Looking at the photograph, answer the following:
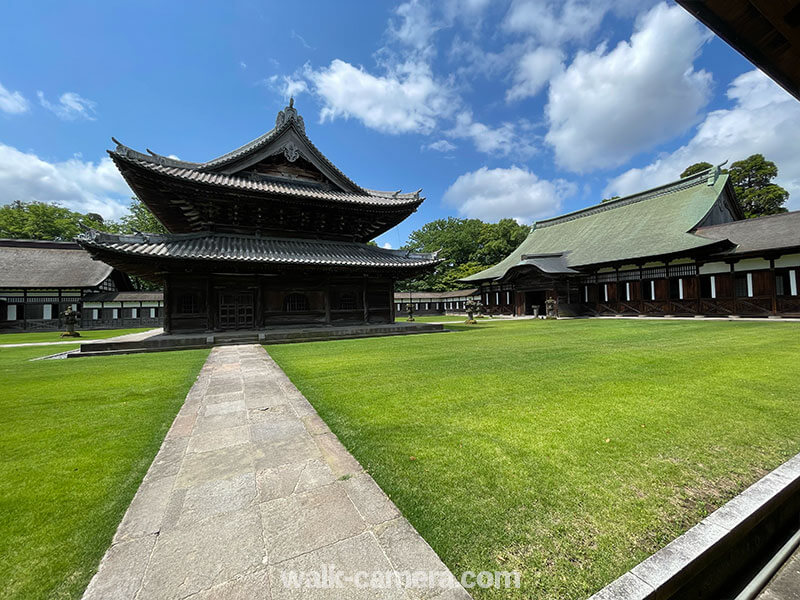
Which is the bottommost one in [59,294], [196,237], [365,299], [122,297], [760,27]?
[365,299]

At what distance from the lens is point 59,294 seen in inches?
907

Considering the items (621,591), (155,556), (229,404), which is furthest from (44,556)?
(621,591)

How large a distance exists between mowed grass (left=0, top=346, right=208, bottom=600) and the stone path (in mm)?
158

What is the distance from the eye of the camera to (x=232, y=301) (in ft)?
43.0

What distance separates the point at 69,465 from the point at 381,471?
274cm

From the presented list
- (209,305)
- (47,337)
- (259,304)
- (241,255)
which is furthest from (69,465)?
(47,337)

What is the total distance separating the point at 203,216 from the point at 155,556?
1397 cm

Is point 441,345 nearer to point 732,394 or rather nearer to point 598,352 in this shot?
point 598,352

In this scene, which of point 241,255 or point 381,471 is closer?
point 381,471

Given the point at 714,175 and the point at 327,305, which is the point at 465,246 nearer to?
the point at 714,175

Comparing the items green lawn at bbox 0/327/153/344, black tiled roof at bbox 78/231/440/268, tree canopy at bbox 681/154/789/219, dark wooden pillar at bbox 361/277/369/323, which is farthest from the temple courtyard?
tree canopy at bbox 681/154/789/219

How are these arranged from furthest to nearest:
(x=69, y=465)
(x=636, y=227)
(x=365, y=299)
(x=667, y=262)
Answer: (x=636, y=227)
(x=667, y=262)
(x=365, y=299)
(x=69, y=465)

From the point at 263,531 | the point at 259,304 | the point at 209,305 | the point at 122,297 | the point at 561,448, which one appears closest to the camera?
the point at 263,531

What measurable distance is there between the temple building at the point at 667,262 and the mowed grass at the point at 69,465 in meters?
22.2
